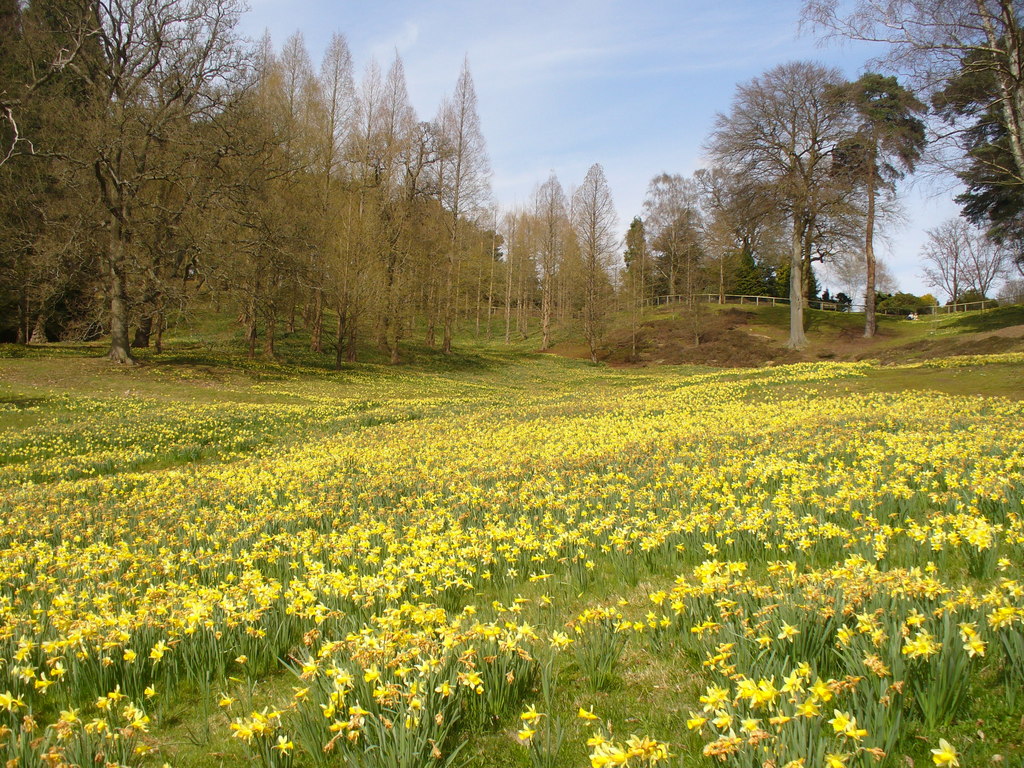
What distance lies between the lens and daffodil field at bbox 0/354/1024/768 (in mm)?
2225

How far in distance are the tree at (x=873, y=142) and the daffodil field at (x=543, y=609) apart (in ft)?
113

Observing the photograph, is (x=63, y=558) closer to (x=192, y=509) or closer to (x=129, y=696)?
(x=192, y=509)

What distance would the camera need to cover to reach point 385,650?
2.70 meters

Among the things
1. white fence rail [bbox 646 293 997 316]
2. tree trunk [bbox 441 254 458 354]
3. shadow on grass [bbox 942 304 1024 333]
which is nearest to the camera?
shadow on grass [bbox 942 304 1024 333]

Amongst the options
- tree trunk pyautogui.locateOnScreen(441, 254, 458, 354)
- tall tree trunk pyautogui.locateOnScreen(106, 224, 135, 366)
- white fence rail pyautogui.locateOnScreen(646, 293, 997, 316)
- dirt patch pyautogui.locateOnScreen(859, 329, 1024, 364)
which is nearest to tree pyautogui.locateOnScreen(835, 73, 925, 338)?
dirt patch pyautogui.locateOnScreen(859, 329, 1024, 364)

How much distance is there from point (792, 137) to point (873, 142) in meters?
5.19

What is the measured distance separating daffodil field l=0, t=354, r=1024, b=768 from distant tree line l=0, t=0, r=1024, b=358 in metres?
11.9

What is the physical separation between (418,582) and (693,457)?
496 centimetres

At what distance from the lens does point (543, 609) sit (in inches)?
151

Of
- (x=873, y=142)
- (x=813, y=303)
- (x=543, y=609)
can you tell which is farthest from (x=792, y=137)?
(x=543, y=609)

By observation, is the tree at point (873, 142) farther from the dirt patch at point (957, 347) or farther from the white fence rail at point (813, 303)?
the white fence rail at point (813, 303)

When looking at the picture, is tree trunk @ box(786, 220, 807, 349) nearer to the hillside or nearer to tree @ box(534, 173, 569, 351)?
the hillside

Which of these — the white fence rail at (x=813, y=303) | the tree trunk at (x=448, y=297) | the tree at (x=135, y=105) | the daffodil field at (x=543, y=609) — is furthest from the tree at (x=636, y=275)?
the daffodil field at (x=543, y=609)

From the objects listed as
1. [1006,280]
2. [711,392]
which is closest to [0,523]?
[711,392]
